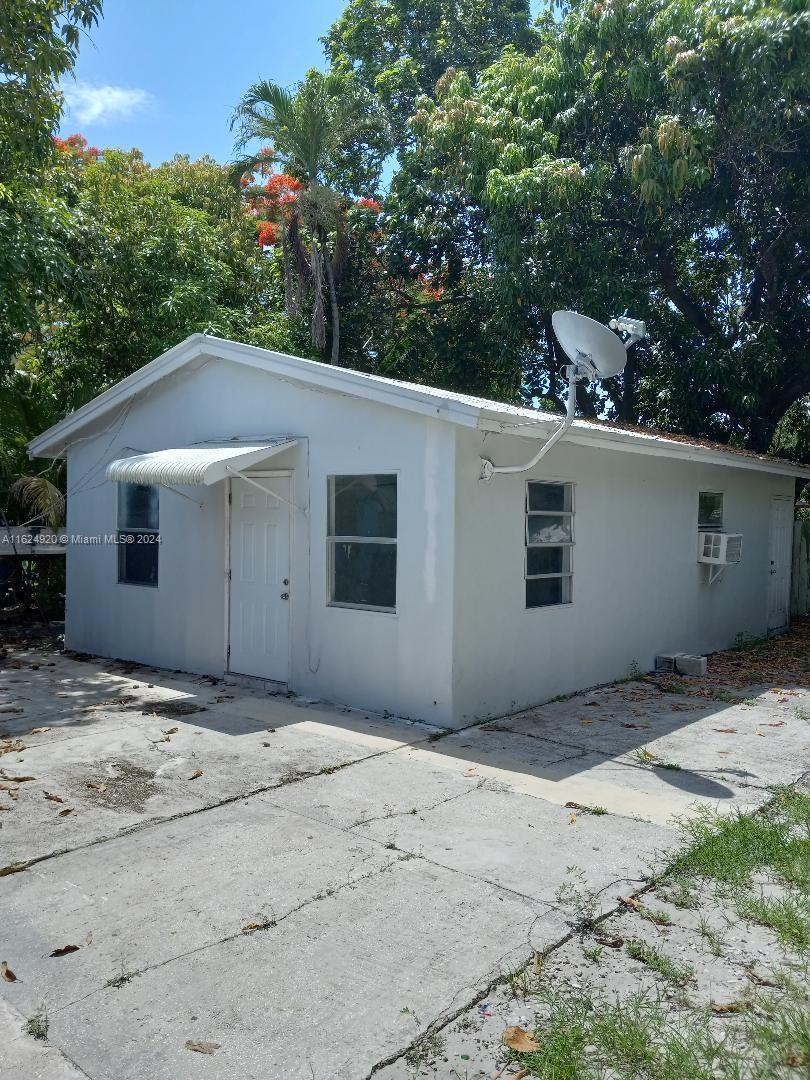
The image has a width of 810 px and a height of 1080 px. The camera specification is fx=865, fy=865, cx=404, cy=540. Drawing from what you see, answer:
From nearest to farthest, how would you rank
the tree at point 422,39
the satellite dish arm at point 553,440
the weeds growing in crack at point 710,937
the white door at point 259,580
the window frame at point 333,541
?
1. the weeds growing in crack at point 710,937
2. the satellite dish arm at point 553,440
3. the window frame at point 333,541
4. the white door at point 259,580
5. the tree at point 422,39

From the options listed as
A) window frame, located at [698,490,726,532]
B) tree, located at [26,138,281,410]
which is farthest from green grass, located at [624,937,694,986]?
tree, located at [26,138,281,410]

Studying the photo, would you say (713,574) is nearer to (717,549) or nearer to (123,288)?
(717,549)

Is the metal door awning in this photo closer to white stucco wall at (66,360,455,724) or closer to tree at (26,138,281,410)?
white stucco wall at (66,360,455,724)

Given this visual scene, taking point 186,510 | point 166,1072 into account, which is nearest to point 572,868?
point 166,1072

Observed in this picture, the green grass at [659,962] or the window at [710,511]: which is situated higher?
the window at [710,511]

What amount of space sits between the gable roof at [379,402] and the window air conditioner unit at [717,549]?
0.97 m

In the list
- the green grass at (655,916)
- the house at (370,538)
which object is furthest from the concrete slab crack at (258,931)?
the house at (370,538)

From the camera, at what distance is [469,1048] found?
10.1ft

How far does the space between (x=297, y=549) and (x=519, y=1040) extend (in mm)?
5921

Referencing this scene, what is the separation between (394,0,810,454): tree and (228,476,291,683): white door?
8225 millimetres

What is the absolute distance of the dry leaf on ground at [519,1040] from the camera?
3.05 m

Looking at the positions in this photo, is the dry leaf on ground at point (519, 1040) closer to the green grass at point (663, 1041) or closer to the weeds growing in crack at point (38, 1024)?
the green grass at point (663, 1041)

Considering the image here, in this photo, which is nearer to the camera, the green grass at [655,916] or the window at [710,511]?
the green grass at [655,916]

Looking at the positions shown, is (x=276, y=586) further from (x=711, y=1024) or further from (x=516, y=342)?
(x=516, y=342)
